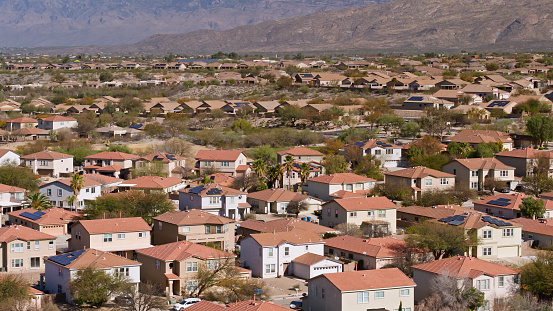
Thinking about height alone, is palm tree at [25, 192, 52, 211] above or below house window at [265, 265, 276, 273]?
above

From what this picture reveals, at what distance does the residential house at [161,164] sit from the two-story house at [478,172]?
58.9 ft

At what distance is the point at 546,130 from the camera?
228 ft

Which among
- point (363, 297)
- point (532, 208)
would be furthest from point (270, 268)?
point (532, 208)

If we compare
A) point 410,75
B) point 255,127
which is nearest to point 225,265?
point 255,127

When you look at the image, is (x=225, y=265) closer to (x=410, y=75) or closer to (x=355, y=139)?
(x=355, y=139)

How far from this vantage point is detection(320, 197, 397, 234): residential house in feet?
152

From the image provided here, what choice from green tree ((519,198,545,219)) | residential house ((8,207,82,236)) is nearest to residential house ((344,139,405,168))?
green tree ((519,198,545,219))

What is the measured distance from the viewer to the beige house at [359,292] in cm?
3175

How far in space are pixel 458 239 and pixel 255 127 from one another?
51.2 m

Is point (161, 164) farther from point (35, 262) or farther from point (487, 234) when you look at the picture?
point (487, 234)

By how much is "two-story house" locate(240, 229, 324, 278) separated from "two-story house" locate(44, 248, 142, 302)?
5.38 metres

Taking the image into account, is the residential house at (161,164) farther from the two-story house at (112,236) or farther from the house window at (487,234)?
the house window at (487,234)

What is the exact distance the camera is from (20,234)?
39250mm

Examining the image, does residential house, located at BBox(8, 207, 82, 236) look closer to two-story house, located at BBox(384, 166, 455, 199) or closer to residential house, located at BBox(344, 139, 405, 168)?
two-story house, located at BBox(384, 166, 455, 199)
